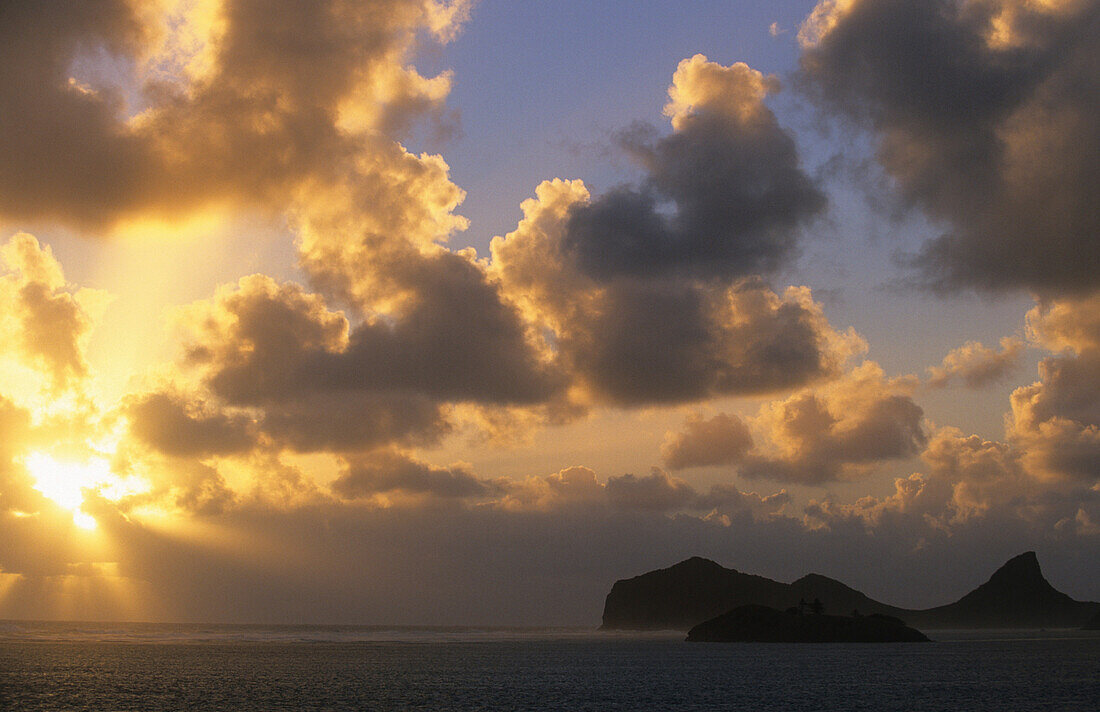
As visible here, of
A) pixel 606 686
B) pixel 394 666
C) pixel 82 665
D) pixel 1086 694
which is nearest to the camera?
pixel 1086 694

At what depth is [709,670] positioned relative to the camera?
17025cm

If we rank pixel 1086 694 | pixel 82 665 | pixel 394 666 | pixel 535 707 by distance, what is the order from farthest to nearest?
pixel 394 666 < pixel 82 665 < pixel 1086 694 < pixel 535 707

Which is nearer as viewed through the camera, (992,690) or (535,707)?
(535,707)

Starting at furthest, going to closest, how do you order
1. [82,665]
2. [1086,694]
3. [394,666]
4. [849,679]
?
1. [394,666]
2. [82,665]
3. [849,679]
4. [1086,694]

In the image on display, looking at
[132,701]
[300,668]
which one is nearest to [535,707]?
[132,701]

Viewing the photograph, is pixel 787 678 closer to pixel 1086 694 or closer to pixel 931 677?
pixel 931 677

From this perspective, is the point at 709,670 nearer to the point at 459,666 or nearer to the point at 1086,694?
the point at 459,666

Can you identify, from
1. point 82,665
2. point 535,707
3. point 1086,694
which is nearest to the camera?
point 535,707

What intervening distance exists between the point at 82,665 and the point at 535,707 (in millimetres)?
103860

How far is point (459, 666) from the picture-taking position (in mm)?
179000

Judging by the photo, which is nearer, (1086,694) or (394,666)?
(1086,694)

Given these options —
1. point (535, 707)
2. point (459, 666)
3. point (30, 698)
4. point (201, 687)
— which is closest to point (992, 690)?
point (535, 707)

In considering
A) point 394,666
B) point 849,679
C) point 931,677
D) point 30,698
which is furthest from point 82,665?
point 931,677

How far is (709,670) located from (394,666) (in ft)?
199
